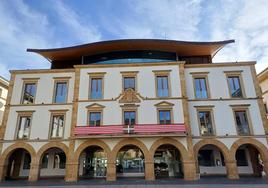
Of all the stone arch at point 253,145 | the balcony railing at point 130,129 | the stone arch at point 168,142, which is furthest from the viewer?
the stone arch at point 253,145

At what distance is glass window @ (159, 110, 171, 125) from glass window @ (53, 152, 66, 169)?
1153 cm

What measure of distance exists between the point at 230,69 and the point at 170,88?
681 centimetres

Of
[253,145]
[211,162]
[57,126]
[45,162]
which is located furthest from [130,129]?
Answer: [253,145]

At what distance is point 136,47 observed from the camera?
2245 centimetres

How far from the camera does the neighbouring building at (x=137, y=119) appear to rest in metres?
17.4

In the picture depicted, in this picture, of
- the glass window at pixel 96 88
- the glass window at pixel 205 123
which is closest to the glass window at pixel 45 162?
the glass window at pixel 96 88

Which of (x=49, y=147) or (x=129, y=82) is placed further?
(x=129, y=82)

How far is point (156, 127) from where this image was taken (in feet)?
56.3

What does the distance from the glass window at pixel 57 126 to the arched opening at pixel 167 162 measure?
9.90m

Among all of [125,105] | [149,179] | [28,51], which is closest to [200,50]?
[125,105]

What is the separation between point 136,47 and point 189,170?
13.9 meters

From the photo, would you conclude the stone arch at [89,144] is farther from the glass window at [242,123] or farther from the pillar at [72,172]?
the glass window at [242,123]

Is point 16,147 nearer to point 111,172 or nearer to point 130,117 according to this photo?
point 111,172

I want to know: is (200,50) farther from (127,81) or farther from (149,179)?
(149,179)
